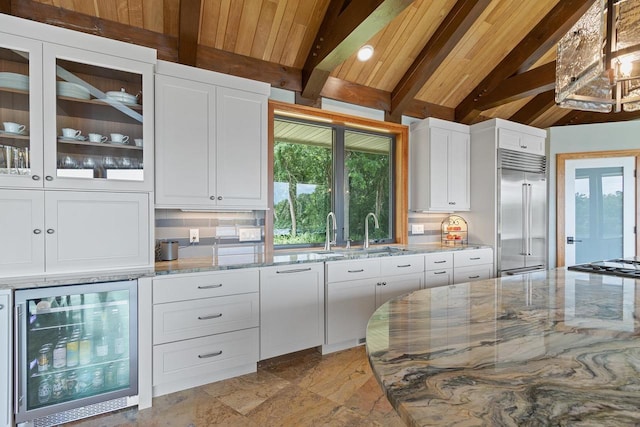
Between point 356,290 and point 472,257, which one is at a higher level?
point 472,257

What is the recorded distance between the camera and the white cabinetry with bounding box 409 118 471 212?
154 inches

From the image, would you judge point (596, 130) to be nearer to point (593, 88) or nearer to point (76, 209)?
point (593, 88)

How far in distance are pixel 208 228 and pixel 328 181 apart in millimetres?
1422

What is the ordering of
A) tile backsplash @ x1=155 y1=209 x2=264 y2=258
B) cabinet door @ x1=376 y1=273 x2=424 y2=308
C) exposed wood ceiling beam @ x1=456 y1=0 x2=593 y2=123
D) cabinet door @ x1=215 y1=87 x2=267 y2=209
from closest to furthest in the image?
cabinet door @ x1=215 y1=87 x2=267 y2=209 < tile backsplash @ x1=155 y1=209 x2=264 y2=258 < cabinet door @ x1=376 y1=273 x2=424 y2=308 < exposed wood ceiling beam @ x1=456 y1=0 x2=593 y2=123

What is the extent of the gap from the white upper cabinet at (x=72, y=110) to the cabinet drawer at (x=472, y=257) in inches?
122

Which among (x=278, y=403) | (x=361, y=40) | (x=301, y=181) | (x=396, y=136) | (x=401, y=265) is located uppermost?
(x=361, y=40)

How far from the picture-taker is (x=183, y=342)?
2266 millimetres

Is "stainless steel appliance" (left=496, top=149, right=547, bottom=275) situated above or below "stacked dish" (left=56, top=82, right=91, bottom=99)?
below

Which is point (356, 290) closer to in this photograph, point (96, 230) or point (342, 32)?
point (96, 230)

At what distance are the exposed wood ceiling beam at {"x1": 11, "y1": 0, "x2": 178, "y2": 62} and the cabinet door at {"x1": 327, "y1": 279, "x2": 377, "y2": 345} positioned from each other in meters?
2.44

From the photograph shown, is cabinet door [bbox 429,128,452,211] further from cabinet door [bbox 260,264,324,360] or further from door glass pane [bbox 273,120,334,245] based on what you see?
cabinet door [bbox 260,264,324,360]

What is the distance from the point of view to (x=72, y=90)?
84.7 inches

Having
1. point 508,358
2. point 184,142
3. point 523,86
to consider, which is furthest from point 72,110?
point 523,86

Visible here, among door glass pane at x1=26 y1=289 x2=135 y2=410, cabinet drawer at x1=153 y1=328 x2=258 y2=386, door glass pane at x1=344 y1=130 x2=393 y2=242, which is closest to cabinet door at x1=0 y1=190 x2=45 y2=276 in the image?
door glass pane at x1=26 y1=289 x2=135 y2=410
